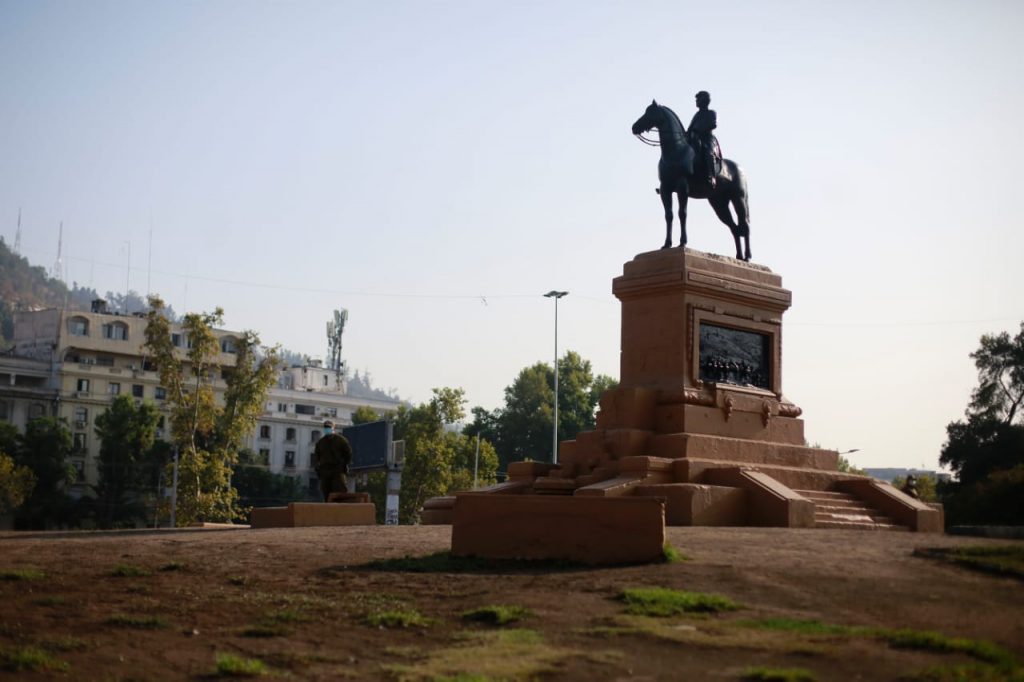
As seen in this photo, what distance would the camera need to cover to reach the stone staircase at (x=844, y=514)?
2014 centimetres

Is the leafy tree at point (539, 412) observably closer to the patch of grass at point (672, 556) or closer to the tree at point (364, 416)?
the tree at point (364, 416)

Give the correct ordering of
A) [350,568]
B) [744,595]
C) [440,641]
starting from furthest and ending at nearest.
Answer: [350,568] → [744,595] → [440,641]

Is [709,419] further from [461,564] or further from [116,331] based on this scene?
[116,331]

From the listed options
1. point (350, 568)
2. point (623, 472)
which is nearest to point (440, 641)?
point (350, 568)

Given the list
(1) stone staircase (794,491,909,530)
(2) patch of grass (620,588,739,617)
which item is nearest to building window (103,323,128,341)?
(1) stone staircase (794,491,909,530)

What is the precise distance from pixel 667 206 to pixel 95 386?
76907mm

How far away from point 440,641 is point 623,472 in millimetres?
10388

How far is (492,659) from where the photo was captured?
945 centimetres

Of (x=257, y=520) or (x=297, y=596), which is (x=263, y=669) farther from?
(x=257, y=520)

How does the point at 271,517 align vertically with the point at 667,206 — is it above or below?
below

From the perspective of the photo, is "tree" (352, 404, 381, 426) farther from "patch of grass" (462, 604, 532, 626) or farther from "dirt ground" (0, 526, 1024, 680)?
"patch of grass" (462, 604, 532, 626)

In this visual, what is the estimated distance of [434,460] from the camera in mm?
68062

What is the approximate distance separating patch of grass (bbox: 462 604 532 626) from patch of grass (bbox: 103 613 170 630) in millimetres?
2577

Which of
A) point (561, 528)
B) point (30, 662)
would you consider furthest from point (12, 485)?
point (30, 662)
